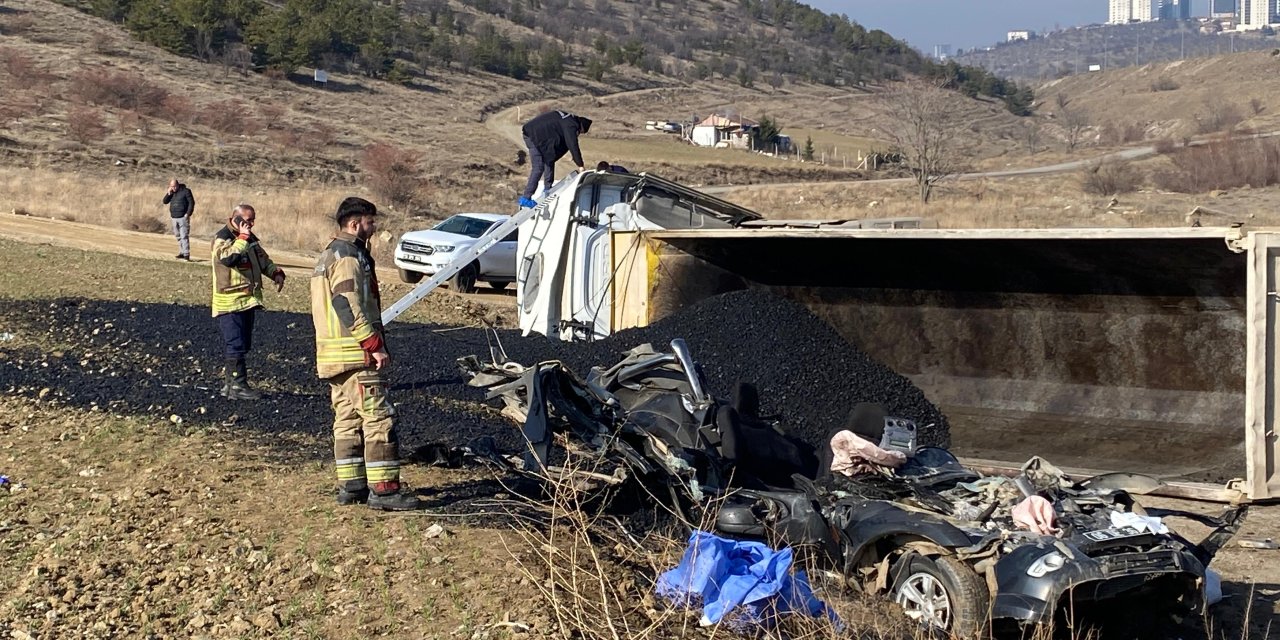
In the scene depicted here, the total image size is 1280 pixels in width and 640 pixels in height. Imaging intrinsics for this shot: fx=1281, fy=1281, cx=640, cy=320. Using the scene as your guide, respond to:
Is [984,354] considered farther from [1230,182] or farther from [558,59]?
[558,59]

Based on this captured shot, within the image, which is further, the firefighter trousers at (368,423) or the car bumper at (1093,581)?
the firefighter trousers at (368,423)

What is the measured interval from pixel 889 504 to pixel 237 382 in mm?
5830

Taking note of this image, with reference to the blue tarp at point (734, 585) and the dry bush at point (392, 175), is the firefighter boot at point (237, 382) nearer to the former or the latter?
the blue tarp at point (734, 585)

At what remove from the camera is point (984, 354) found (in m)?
11.4

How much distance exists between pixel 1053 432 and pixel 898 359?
6.19ft

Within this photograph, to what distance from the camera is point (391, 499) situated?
724cm

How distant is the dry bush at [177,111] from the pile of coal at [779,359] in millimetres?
41672

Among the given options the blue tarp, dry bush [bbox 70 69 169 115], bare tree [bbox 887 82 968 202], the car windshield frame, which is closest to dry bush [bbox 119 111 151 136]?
dry bush [bbox 70 69 169 115]

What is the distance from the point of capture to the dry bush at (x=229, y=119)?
51.0m

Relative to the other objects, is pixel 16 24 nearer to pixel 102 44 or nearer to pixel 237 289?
pixel 102 44

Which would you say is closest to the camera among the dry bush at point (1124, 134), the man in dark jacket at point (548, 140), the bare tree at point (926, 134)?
the man in dark jacket at point (548, 140)

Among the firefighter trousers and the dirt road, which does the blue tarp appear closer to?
the firefighter trousers

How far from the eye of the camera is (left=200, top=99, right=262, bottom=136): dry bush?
167 feet

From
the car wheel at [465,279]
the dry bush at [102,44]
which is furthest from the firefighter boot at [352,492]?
the dry bush at [102,44]
